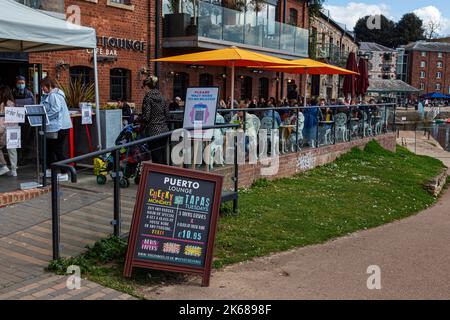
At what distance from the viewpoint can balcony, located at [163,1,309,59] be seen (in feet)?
56.9

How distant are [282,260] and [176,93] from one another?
13.3 metres

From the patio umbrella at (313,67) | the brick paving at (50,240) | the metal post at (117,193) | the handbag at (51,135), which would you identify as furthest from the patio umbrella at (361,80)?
the metal post at (117,193)

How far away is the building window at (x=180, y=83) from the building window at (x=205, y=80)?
2.87ft

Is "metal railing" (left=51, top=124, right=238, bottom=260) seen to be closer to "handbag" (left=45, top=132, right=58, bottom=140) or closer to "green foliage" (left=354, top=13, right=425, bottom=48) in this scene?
"handbag" (left=45, top=132, right=58, bottom=140)

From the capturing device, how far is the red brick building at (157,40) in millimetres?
14422

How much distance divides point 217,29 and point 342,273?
549 inches

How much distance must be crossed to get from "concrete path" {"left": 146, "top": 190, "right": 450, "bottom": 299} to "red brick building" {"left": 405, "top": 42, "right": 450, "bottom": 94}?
100959mm

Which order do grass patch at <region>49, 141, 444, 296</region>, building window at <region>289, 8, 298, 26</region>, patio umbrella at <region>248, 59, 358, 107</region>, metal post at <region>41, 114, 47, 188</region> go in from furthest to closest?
building window at <region>289, 8, 298, 26</region> < patio umbrella at <region>248, 59, 358, 107</region> < metal post at <region>41, 114, 47, 188</region> < grass patch at <region>49, 141, 444, 296</region>

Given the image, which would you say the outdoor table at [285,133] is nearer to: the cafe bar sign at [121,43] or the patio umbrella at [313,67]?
the patio umbrella at [313,67]

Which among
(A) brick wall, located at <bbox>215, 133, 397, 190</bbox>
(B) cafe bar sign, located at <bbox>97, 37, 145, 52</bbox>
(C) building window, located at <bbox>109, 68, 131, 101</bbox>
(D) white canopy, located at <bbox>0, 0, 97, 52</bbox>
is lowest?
(A) brick wall, located at <bbox>215, 133, 397, 190</bbox>

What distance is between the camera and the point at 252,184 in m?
10.3

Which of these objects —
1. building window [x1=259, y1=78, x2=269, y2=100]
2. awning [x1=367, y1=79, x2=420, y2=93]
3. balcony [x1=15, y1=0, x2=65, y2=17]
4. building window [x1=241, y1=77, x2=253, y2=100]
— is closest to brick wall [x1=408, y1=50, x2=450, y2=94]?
awning [x1=367, y1=79, x2=420, y2=93]

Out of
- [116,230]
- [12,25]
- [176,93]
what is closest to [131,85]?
[176,93]
